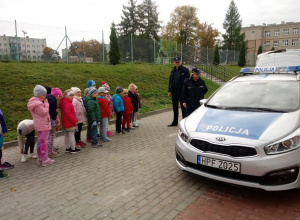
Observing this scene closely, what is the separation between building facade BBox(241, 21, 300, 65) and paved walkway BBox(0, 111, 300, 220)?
81.5m

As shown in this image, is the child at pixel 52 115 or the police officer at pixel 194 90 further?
the police officer at pixel 194 90

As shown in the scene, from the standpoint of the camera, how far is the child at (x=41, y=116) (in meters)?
4.48

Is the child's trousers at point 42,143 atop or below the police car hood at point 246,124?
below

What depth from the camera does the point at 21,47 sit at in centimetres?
1325

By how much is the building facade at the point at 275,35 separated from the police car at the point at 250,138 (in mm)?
80623

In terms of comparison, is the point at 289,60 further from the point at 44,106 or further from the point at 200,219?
the point at 44,106

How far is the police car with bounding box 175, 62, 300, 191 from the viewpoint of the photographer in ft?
9.55

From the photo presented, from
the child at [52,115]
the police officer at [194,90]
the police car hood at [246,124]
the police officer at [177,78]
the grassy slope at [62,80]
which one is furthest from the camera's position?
the grassy slope at [62,80]

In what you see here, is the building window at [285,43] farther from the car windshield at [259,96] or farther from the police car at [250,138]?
the car windshield at [259,96]

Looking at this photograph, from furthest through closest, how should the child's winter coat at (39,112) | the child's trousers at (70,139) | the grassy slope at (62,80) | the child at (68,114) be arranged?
1. the grassy slope at (62,80)
2. the child's trousers at (70,139)
3. the child at (68,114)
4. the child's winter coat at (39,112)

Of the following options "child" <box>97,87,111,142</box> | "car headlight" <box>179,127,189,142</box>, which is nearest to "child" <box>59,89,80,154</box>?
"child" <box>97,87,111,142</box>

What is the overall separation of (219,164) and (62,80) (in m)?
9.16

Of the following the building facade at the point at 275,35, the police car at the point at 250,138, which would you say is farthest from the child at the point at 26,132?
the building facade at the point at 275,35

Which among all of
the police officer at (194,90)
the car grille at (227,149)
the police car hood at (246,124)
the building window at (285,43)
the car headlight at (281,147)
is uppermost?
the building window at (285,43)
